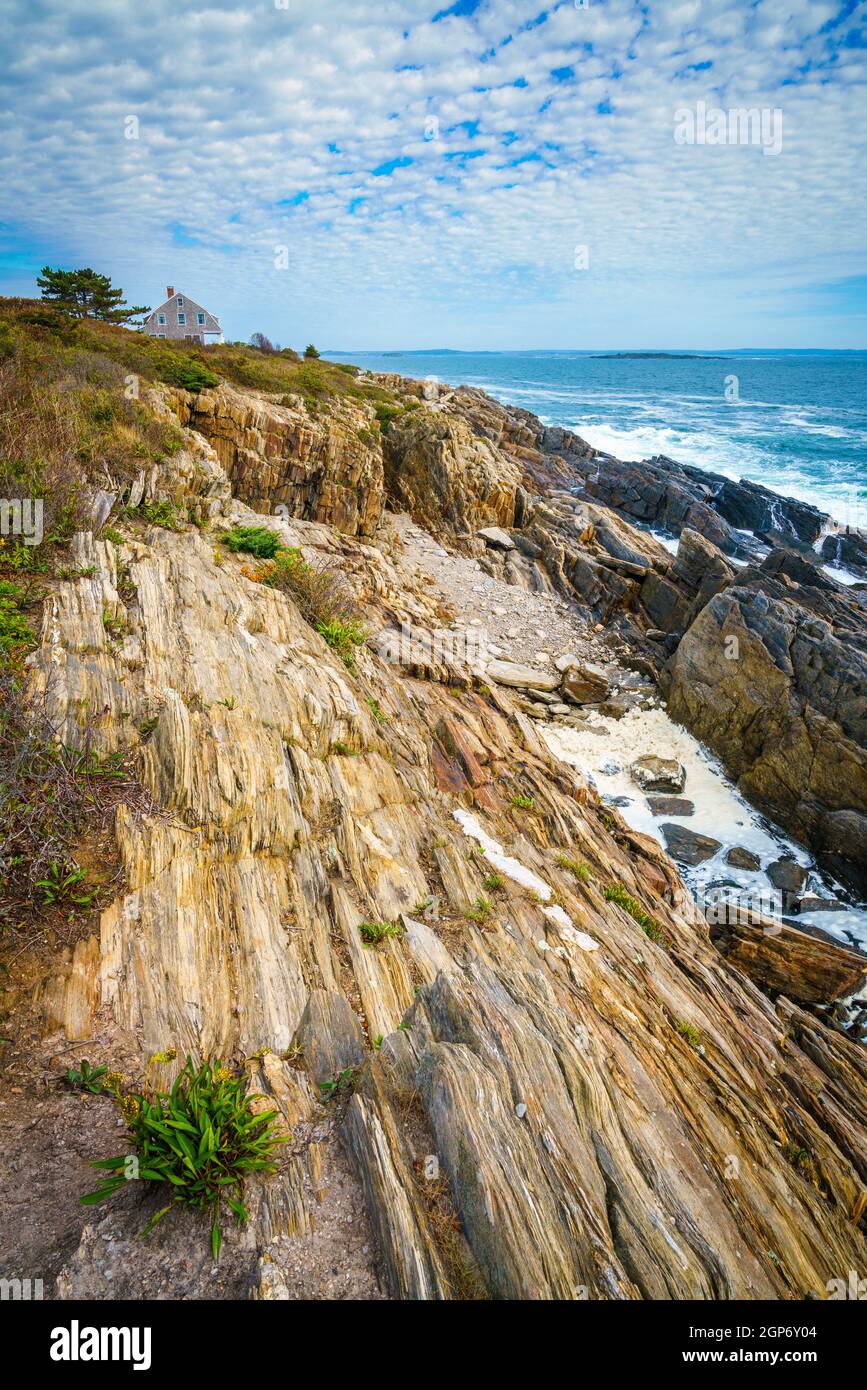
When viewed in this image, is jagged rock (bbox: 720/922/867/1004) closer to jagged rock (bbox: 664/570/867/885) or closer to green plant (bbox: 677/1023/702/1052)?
jagged rock (bbox: 664/570/867/885)

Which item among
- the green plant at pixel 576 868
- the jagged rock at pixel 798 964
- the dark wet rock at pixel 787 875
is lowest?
the jagged rock at pixel 798 964

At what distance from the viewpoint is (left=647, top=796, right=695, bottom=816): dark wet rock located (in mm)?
17109

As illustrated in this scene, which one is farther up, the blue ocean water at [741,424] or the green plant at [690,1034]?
the blue ocean water at [741,424]

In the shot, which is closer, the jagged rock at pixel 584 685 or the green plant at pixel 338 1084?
the green plant at pixel 338 1084

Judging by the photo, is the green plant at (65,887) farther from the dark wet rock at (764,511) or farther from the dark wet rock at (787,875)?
the dark wet rock at (764,511)

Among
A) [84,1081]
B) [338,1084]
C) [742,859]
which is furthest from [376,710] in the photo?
[742,859]

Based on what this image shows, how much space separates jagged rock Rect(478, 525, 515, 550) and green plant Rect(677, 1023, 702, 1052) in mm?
24883

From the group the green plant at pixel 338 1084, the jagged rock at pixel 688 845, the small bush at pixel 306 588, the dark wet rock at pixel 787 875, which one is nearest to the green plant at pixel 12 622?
the small bush at pixel 306 588

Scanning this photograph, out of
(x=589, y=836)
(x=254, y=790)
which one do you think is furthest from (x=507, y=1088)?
(x=589, y=836)

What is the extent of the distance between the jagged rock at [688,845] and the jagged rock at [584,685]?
20.0ft

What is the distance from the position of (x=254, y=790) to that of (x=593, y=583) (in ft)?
74.0

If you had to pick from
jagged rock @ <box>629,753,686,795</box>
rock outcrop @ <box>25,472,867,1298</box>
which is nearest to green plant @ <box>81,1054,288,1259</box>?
rock outcrop @ <box>25,472,867,1298</box>

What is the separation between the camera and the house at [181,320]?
4578 centimetres

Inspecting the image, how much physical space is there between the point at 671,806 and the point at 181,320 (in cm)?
5137
